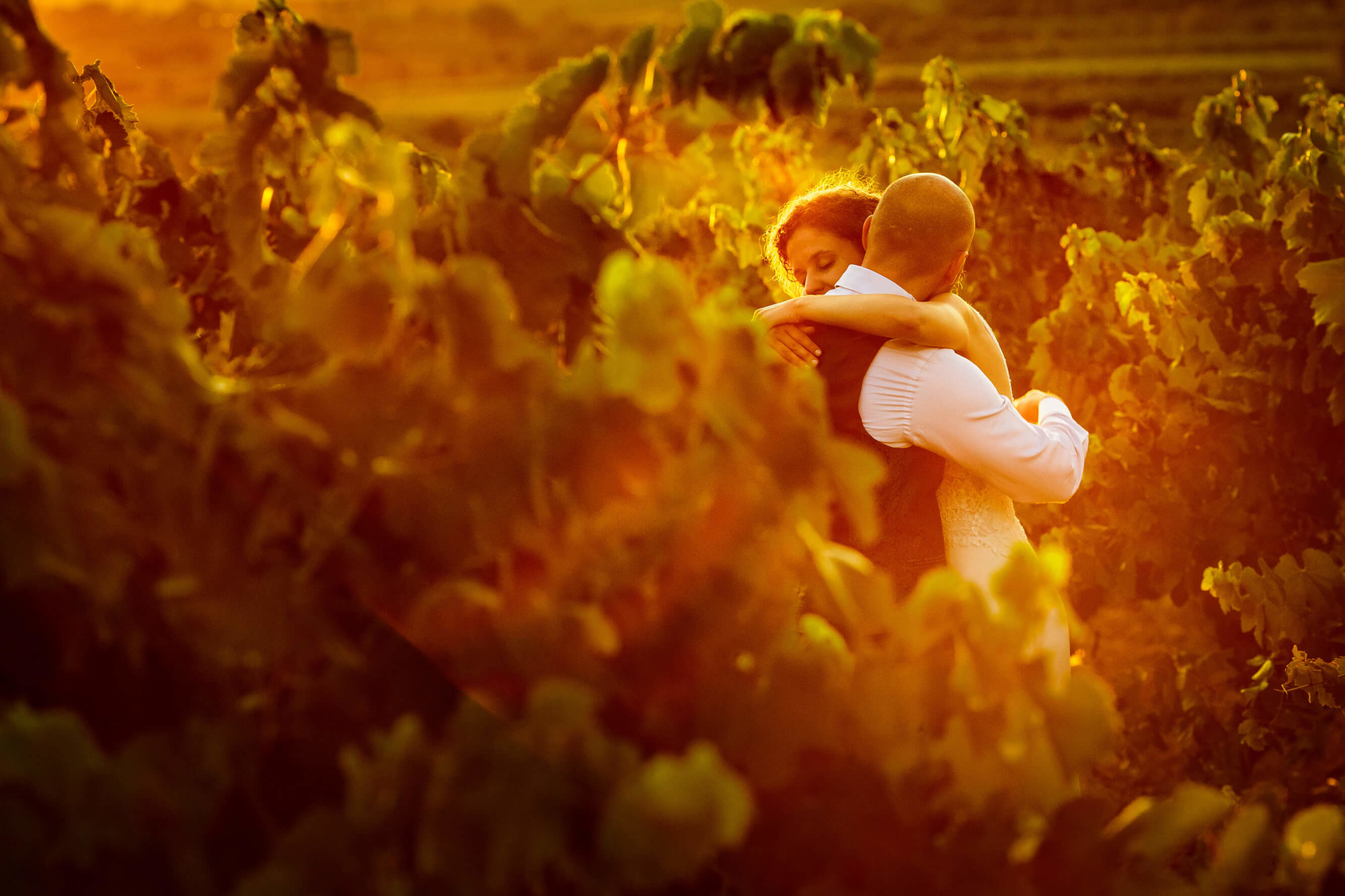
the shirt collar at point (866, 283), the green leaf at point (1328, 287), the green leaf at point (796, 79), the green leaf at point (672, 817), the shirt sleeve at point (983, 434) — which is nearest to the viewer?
the green leaf at point (672, 817)

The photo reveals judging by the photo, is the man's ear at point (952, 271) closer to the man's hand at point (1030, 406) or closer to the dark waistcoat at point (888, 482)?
the dark waistcoat at point (888, 482)

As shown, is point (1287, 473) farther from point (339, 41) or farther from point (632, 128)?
point (339, 41)

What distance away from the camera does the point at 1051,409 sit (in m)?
2.40

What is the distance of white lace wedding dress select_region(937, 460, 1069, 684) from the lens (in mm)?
2332

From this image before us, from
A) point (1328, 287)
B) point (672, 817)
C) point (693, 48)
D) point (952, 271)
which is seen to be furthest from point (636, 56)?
point (1328, 287)

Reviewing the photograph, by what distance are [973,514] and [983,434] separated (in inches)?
11.4

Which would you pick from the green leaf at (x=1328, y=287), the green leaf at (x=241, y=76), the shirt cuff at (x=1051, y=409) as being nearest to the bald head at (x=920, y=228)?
the shirt cuff at (x=1051, y=409)

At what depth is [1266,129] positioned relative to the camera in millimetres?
4992

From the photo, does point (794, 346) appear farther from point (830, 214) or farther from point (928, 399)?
point (830, 214)

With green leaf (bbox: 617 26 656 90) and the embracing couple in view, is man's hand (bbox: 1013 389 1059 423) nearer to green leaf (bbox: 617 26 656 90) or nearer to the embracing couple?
the embracing couple

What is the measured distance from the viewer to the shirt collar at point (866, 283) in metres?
2.30

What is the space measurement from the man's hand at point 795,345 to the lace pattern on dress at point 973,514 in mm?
375

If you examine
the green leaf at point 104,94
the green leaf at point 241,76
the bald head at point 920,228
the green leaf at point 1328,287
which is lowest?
the green leaf at point 1328,287

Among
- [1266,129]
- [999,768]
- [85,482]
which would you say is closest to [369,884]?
[85,482]
